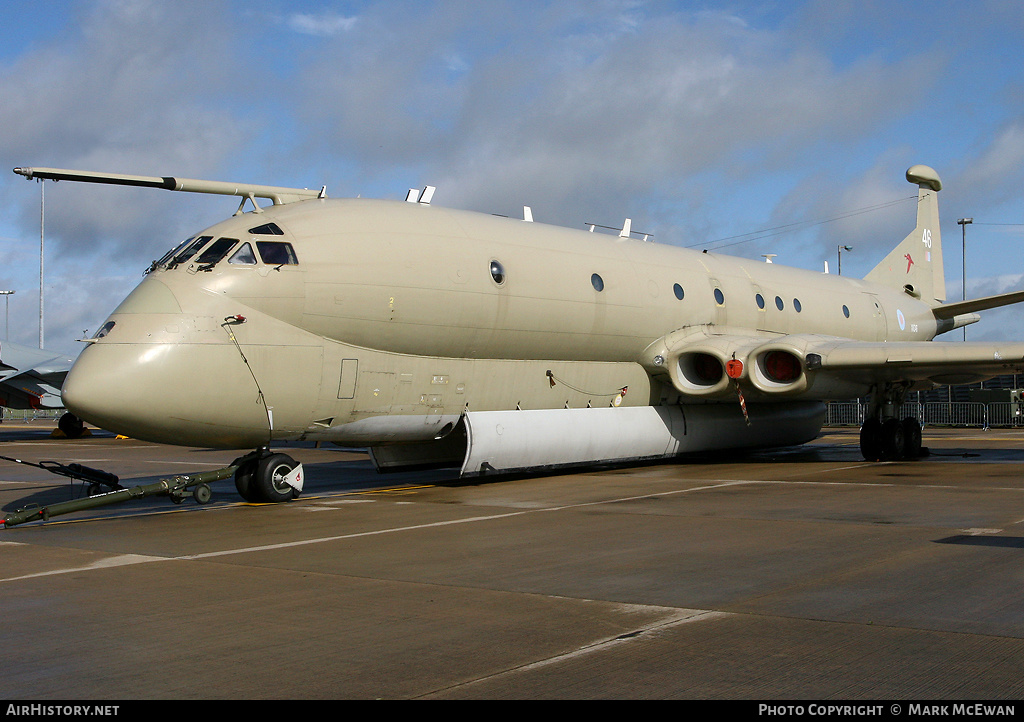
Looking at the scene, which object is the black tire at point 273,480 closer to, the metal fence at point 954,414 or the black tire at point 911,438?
the black tire at point 911,438

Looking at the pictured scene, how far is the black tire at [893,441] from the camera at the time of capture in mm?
17891

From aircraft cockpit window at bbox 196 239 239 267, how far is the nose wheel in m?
2.43

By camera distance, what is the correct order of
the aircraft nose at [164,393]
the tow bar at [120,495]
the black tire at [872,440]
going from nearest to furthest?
the tow bar at [120,495]
the aircraft nose at [164,393]
the black tire at [872,440]

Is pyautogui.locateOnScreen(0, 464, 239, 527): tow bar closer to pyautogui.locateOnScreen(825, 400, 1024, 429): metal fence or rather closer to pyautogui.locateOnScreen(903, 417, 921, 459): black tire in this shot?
pyautogui.locateOnScreen(903, 417, 921, 459): black tire

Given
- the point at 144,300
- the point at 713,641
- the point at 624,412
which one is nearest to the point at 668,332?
the point at 624,412

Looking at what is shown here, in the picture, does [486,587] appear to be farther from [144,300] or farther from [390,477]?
[390,477]

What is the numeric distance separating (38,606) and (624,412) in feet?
35.8

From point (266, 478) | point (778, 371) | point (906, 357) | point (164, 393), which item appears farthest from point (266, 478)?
point (906, 357)

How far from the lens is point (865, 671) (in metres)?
4.23

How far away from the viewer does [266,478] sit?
1170cm

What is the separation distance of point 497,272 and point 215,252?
4.02 metres

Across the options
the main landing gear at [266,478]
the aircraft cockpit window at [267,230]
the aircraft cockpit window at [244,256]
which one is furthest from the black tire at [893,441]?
the aircraft cockpit window at [244,256]

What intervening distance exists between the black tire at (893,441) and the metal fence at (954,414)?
55.2 feet

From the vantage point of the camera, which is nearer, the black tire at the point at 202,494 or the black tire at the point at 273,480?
the black tire at the point at 202,494
